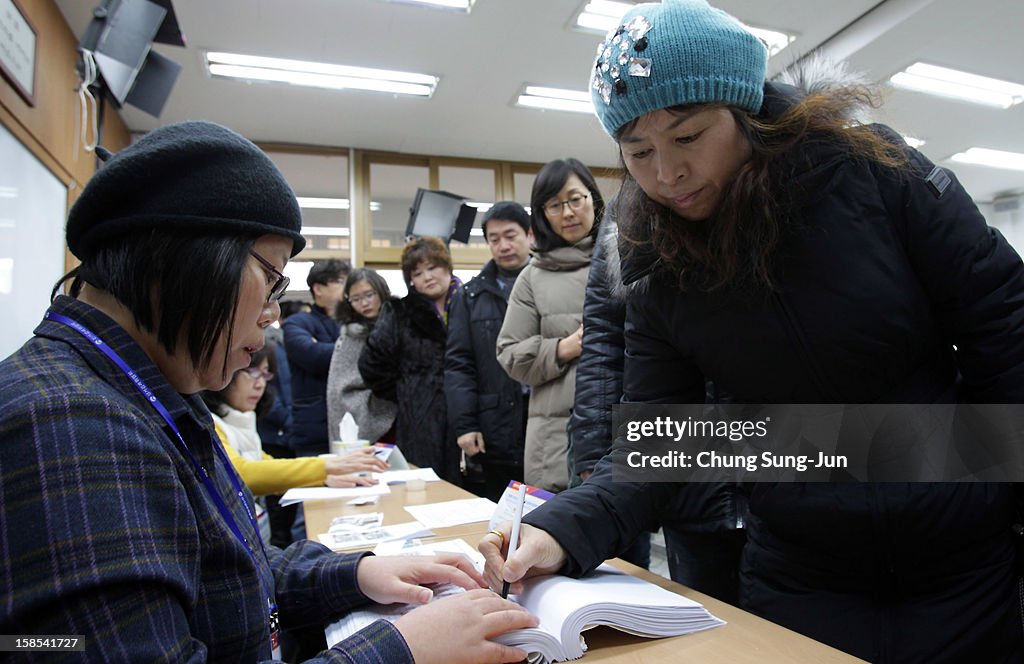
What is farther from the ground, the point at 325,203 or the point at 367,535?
the point at 325,203

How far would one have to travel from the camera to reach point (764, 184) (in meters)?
0.78

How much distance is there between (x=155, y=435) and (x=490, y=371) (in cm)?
179

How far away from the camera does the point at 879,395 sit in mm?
781

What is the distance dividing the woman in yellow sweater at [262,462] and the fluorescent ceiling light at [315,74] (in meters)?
3.06

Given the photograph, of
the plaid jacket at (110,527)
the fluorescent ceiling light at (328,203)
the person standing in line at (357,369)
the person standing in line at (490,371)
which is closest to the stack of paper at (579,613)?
the plaid jacket at (110,527)

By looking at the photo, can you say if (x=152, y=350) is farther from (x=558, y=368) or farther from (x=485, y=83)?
(x=485, y=83)

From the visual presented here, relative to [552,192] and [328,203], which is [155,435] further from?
[328,203]

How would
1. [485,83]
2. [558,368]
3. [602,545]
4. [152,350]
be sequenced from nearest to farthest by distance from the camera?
[152,350]
[602,545]
[558,368]
[485,83]

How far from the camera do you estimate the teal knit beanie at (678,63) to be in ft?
2.55

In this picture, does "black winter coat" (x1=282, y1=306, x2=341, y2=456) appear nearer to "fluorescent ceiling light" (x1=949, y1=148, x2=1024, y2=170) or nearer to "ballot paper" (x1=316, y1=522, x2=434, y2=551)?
"ballot paper" (x1=316, y1=522, x2=434, y2=551)

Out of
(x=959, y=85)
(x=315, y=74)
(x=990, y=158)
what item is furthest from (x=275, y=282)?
(x=990, y=158)

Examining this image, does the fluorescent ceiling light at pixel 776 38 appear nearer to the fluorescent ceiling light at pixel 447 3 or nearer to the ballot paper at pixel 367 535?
the fluorescent ceiling light at pixel 447 3

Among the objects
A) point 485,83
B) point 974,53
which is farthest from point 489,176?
point 974,53

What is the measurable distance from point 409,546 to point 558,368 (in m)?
0.82
